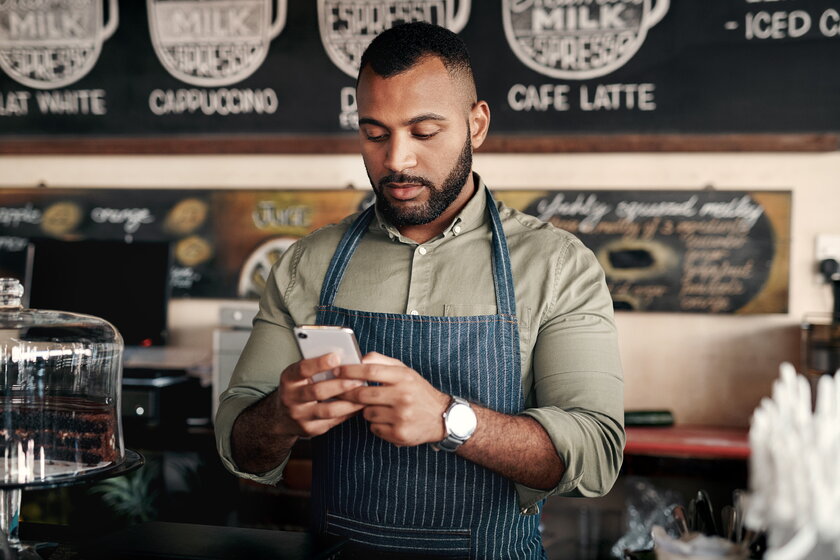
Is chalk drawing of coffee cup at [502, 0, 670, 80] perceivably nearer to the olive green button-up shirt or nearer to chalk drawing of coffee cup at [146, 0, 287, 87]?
chalk drawing of coffee cup at [146, 0, 287, 87]

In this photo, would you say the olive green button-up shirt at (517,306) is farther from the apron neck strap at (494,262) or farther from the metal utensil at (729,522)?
the metal utensil at (729,522)

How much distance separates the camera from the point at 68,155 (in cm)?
368

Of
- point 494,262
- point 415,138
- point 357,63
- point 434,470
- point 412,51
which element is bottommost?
point 434,470

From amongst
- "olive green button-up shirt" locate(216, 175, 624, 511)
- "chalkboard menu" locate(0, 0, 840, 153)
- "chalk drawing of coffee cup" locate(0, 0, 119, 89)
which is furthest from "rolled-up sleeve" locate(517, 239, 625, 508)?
"chalk drawing of coffee cup" locate(0, 0, 119, 89)

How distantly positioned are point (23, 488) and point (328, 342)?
0.46 meters

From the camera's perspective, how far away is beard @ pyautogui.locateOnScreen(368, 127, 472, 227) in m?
1.66

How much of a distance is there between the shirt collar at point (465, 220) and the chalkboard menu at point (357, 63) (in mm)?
1487

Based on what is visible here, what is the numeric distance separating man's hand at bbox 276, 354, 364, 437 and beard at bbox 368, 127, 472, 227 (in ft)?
1.48

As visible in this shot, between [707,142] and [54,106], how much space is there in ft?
8.88

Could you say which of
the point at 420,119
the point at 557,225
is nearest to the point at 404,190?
the point at 420,119

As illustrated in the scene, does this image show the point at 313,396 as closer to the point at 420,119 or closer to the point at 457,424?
the point at 457,424

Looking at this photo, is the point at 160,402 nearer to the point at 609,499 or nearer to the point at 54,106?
the point at 54,106

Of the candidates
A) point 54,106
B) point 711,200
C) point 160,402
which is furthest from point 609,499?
point 54,106

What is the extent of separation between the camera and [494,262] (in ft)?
5.59
